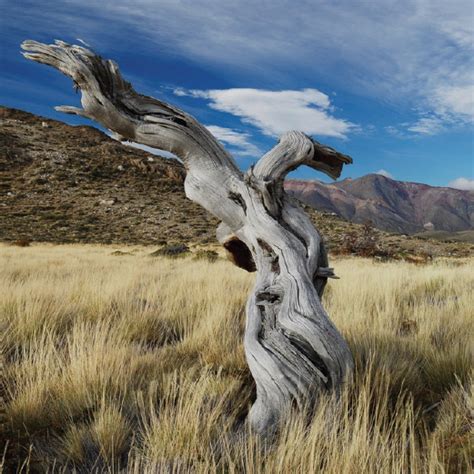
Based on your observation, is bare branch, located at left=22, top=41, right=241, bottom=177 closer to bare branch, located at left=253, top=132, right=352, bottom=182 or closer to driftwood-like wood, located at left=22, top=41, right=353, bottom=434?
driftwood-like wood, located at left=22, top=41, right=353, bottom=434

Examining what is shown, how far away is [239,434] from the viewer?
2373 millimetres

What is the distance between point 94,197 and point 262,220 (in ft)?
140

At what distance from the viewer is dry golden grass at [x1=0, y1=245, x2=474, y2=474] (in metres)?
2.03

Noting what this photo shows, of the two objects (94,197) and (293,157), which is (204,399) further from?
(94,197)

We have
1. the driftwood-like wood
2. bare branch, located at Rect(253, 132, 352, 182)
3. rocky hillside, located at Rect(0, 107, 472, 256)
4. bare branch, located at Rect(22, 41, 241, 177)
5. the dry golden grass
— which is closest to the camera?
the dry golden grass

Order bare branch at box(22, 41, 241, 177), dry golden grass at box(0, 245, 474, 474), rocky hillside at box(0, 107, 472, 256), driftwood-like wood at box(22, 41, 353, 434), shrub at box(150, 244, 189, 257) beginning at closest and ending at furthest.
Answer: dry golden grass at box(0, 245, 474, 474)
driftwood-like wood at box(22, 41, 353, 434)
bare branch at box(22, 41, 241, 177)
shrub at box(150, 244, 189, 257)
rocky hillside at box(0, 107, 472, 256)

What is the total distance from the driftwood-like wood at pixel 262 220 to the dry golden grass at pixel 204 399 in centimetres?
26

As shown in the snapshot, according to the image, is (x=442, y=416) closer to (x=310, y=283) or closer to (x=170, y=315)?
(x=310, y=283)

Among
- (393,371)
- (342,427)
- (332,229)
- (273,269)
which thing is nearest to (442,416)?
(393,371)

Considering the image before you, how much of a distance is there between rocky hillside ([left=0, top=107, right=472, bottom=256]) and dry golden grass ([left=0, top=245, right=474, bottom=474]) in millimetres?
17805

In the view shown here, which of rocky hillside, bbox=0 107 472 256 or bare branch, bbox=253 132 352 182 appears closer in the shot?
bare branch, bbox=253 132 352 182

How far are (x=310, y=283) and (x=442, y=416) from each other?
118 centimetres

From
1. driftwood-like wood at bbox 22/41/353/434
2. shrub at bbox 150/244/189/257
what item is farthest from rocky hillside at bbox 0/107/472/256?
driftwood-like wood at bbox 22/41/353/434

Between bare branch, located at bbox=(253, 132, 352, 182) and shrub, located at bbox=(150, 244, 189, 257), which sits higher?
bare branch, located at bbox=(253, 132, 352, 182)
